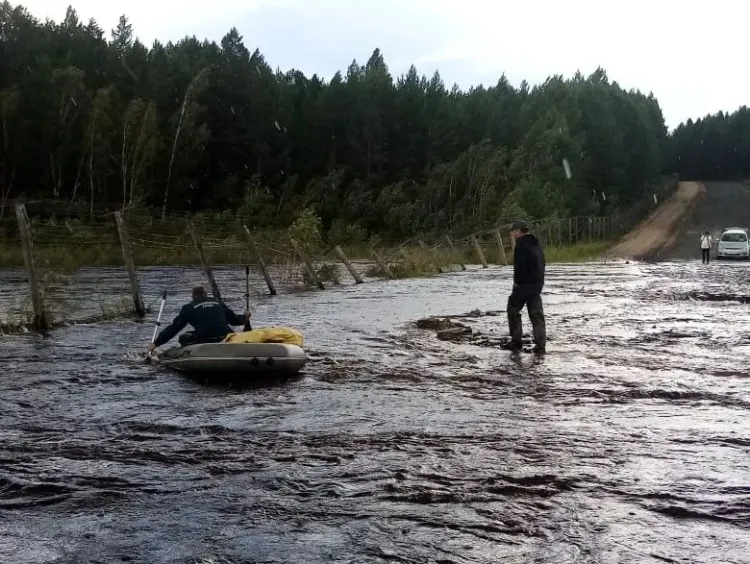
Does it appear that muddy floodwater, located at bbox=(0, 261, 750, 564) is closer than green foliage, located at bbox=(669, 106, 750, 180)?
Yes

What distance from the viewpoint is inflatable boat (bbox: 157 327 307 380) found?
1066cm

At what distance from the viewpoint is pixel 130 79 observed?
3009 inches

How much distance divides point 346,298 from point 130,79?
61017 millimetres

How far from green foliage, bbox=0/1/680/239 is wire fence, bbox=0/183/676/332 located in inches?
351

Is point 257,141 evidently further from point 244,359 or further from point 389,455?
point 389,455

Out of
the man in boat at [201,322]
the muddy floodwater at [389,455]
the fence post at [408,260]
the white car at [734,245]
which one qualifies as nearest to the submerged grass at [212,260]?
the fence post at [408,260]

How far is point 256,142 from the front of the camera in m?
77.7

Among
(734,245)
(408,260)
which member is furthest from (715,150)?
(408,260)

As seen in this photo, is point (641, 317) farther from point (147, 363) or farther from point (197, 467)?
point (197, 467)

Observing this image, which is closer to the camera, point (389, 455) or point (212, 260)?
point (389, 455)

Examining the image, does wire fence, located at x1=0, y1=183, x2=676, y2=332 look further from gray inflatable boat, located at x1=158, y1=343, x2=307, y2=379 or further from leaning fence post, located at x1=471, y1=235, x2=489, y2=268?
gray inflatable boat, located at x1=158, y1=343, x2=307, y2=379

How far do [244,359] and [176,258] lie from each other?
30730 mm

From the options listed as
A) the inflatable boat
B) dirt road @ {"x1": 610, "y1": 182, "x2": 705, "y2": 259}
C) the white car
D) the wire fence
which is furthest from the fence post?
the white car

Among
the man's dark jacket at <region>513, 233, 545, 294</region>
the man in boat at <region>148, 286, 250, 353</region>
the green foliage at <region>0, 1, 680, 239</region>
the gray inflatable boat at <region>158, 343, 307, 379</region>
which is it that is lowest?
the gray inflatable boat at <region>158, 343, 307, 379</region>
